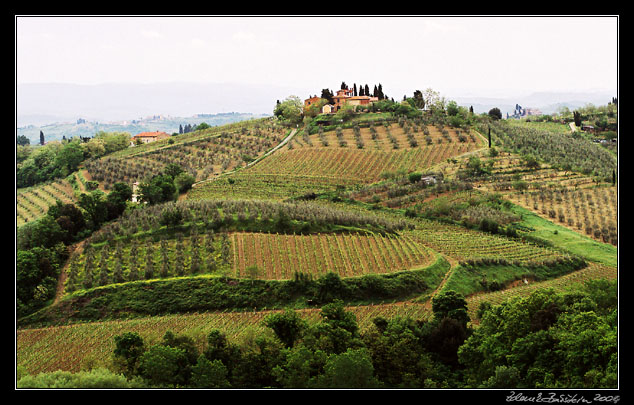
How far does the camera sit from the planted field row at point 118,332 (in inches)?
701

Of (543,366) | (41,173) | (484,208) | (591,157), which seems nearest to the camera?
(543,366)

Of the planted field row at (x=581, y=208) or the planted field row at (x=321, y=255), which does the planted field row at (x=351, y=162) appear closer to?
the planted field row at (x=581, y=208)

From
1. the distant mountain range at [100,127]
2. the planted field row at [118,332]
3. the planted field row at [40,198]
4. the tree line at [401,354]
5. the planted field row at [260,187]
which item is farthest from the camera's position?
the distant mountain range at [100,127]

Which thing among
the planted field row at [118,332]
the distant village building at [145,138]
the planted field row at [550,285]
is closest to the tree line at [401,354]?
the planted field row at [118,332]

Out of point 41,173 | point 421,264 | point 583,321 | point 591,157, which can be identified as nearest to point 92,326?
point 421,264

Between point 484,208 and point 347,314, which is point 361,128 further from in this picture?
point 347,314

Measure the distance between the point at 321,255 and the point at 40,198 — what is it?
2695cm

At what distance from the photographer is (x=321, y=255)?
82.3 ft

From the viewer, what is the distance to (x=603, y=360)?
12898 millimetres

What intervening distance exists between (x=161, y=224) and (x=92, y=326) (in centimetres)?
786

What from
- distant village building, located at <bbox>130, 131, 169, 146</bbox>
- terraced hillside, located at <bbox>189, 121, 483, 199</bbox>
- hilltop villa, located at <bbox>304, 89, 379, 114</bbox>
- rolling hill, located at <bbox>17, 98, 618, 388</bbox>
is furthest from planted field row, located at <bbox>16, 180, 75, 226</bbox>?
hilltop villa, located at <bbox>304, 89, 379, 114</bbox>

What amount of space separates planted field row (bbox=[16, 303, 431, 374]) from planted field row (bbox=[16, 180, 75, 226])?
16405 mm

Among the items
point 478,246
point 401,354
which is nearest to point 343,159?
point 478,246

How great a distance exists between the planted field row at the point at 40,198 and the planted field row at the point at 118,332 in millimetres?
16405
